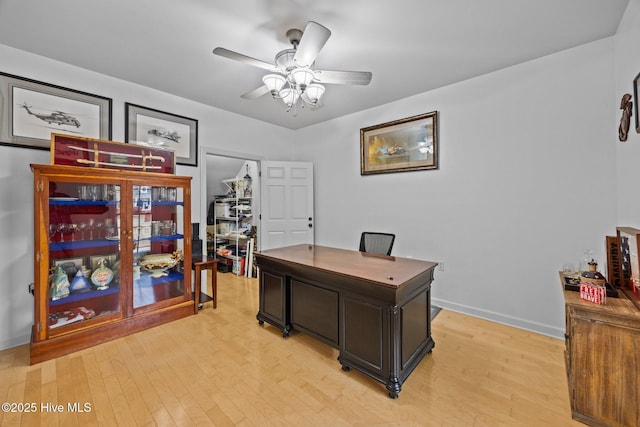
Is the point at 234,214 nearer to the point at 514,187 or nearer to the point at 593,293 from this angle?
the point at 514,187

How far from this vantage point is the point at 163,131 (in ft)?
10.6

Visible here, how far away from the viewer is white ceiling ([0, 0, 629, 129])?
1.86 m

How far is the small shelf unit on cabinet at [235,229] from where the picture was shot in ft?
15.7

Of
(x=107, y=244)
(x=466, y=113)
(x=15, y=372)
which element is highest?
(x=466, y=113)

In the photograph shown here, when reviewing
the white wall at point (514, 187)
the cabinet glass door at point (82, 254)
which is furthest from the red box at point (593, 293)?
the cabinet glass door at point (82, 254)

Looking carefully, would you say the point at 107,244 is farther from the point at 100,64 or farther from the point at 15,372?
the point at 100,64

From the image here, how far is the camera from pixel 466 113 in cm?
300

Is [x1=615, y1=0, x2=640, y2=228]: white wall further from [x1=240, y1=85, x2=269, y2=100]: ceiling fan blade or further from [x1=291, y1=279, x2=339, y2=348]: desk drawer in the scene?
[x1=240, y1=85, x2=269, y2=100]: ceiling fan blade

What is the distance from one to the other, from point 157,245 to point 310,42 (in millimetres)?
2681

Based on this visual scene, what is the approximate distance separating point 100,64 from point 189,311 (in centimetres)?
275

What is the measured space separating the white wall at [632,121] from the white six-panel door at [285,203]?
3567mm

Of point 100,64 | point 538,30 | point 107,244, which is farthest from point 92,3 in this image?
point 538,30

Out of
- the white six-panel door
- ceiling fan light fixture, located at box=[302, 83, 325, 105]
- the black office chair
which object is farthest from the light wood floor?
ceiling fan light fixture, located at box=[302, 83, 325, 105]

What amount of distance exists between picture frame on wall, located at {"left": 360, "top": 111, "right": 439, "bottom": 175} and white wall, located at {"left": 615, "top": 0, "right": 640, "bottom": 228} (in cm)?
149
